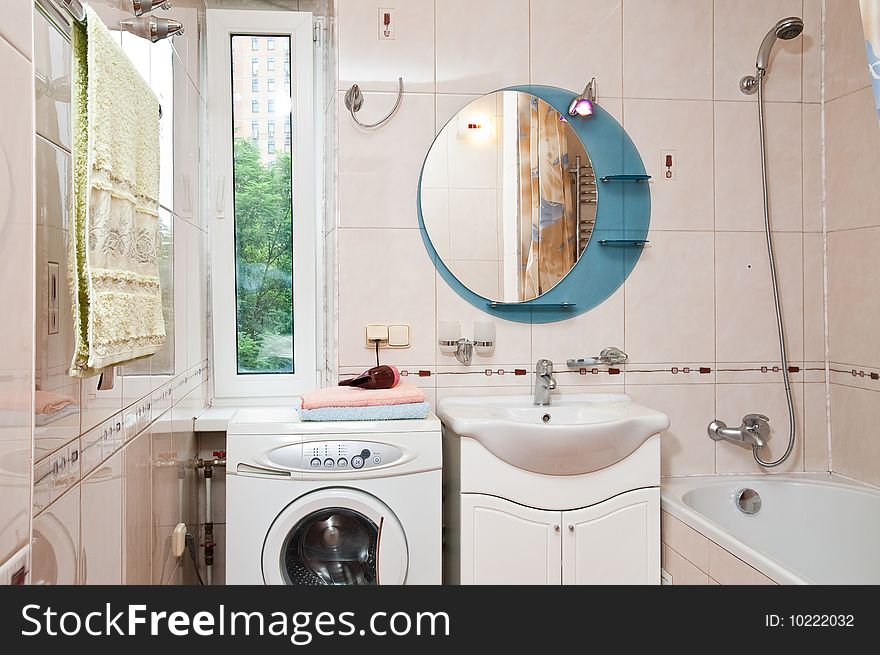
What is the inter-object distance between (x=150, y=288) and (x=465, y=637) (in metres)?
0.93

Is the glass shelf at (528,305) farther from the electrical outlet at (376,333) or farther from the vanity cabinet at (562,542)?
the vanity cabinet at (562,542)

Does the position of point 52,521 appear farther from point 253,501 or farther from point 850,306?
point 850,306

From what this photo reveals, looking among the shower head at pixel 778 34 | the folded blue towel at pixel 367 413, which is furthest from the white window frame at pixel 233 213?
the shower head at pixel 778 34

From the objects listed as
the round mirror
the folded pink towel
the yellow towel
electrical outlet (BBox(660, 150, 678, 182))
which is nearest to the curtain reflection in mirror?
the round mirror

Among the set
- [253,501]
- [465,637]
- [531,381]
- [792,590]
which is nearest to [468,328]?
[531,381]

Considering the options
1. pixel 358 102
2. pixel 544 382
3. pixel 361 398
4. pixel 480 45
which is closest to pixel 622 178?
pixel 480 45

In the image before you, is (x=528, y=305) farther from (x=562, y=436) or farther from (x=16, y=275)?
(x=16, y=275)

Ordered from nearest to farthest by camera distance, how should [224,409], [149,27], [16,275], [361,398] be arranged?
[16,275] < [149,27] < [361,398] < [224,409]

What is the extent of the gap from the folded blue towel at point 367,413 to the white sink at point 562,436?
4.7 inches

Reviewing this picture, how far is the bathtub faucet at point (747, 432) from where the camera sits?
2666 mm

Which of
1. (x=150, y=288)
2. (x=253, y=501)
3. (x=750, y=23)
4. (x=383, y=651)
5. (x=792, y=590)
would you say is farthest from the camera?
(x=750, y=23)

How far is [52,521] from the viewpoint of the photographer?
3.61 feet

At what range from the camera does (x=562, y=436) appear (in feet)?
7.02

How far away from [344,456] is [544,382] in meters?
0.75
